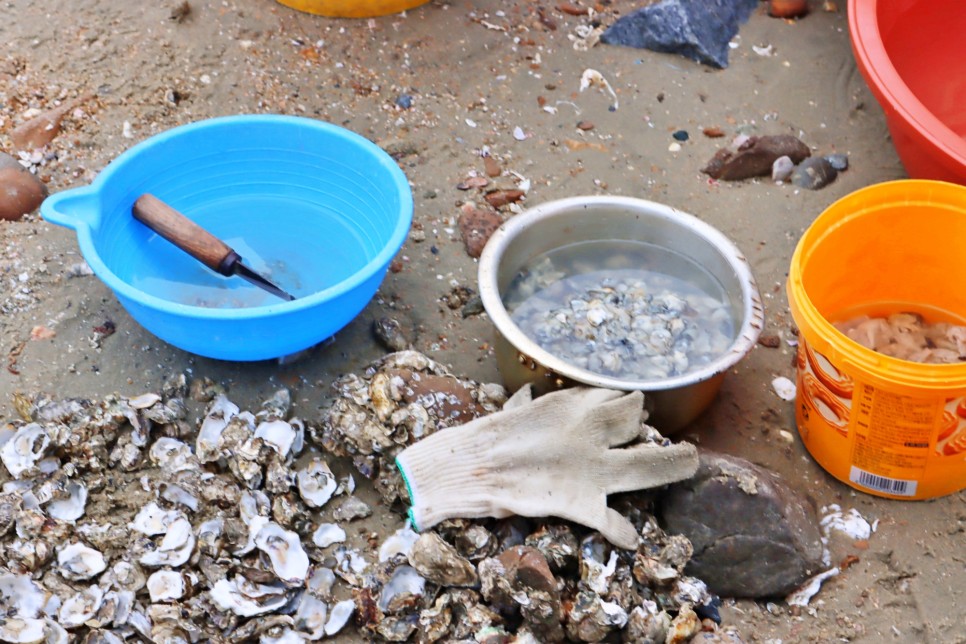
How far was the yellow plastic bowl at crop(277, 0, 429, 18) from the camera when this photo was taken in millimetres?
3533

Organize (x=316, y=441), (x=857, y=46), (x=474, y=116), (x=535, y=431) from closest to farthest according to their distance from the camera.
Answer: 1. (x=535, y=431)
2. (x=316, y=441)
3. (x=857, y=46)
4. (x=474, y=116)

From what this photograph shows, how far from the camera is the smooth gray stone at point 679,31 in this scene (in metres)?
3.55

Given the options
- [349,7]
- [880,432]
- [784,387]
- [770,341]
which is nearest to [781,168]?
[770,341]

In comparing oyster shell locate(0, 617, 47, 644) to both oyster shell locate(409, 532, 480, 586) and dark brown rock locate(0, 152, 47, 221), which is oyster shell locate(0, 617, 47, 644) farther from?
dark brown rock locate(0, 152, 47, 221)

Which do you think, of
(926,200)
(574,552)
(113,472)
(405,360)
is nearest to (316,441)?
(405,360)

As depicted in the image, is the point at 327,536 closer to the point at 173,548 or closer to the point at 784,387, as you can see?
the point at 173,548

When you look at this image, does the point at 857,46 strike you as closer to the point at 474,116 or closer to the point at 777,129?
the point at 777,129

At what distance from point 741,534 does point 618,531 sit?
0.29 meters

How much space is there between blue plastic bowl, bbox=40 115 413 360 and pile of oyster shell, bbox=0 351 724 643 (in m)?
0.22

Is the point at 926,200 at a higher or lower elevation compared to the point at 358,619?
higher

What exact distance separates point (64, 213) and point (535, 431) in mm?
1248

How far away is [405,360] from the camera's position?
2447 mm

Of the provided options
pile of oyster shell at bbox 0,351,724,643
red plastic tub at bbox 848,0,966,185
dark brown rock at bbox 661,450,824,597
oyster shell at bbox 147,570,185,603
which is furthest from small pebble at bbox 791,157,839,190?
oyster shell at bbox 147,570,185,603

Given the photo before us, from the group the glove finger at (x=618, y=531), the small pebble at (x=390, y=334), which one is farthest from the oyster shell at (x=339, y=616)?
the small pebble at (x=390, y=334)
